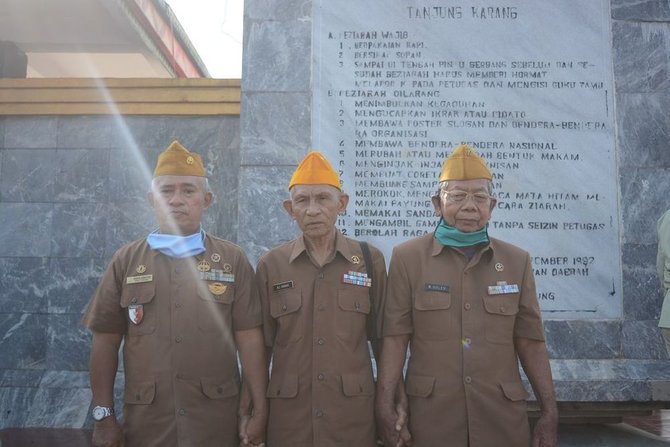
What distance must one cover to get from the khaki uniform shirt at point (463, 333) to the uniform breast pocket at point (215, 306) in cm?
72

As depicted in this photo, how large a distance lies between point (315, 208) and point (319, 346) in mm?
607

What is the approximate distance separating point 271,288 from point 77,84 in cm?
332

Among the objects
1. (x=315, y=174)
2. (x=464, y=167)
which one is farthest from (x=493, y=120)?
(x=315, y=174)

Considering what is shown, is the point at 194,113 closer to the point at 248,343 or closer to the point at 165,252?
the point at 165,252

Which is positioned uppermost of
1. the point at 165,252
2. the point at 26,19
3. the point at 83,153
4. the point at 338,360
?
the point at 26,19

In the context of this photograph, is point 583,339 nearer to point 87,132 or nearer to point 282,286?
point 282,286

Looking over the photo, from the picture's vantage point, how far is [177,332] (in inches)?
106

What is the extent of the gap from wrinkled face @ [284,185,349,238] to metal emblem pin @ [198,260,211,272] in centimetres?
46

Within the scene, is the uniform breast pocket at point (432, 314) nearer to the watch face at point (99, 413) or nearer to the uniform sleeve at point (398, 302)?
the uniform sleeve at point (398, 302)

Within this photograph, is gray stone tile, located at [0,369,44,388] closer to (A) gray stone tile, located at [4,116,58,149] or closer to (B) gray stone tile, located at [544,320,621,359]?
(A) gray stone tile, located at [4,116,58,149]

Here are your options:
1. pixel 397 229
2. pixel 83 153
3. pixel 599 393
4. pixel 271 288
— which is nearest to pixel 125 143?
pixel 83 153

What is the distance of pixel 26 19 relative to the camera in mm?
6531

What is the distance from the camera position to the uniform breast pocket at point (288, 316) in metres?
2.70

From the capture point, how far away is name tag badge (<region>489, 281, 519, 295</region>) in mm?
2648
